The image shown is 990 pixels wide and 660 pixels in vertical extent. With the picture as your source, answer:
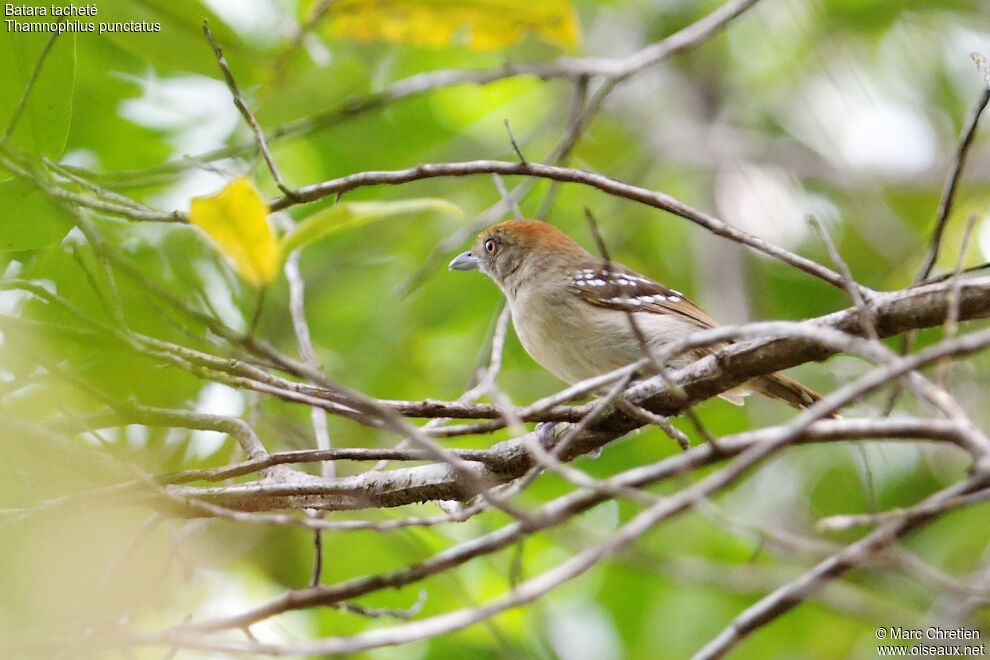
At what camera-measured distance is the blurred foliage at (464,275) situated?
129 inches

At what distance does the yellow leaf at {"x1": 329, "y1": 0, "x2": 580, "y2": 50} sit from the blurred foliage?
0.06 feet

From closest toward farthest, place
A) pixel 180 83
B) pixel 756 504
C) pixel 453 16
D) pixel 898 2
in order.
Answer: pixel 453 16
pixel 180 83
pixel 756 504
pixel 898 2

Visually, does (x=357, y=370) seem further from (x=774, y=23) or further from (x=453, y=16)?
(x=774, y=23)

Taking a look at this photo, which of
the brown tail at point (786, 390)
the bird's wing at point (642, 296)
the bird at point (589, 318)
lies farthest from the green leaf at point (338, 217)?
the bird's wing at point (642, 296)

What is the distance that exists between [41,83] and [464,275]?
4099mm

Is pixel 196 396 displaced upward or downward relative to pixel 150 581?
upward

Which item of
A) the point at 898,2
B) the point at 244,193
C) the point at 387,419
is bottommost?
the point at 387,419

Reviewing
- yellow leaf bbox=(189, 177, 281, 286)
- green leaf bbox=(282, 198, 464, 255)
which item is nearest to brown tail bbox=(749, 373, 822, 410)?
green leaf bbox=(282, 198, 464, 255)

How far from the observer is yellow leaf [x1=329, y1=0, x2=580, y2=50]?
17.3 feet

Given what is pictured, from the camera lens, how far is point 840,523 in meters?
2.14

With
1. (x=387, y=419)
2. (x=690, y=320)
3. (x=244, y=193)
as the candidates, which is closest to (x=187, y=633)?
(x=387, y=419)

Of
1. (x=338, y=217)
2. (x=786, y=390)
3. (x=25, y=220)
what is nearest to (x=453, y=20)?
(x=786, y=390)

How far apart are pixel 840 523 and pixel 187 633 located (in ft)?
4.54

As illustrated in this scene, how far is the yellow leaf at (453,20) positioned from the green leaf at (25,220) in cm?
249
